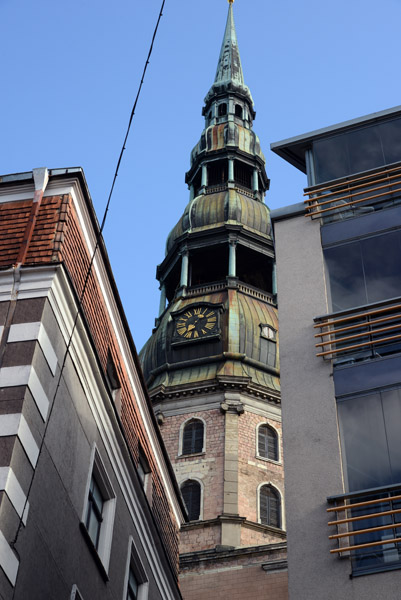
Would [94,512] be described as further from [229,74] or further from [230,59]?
[230,59]

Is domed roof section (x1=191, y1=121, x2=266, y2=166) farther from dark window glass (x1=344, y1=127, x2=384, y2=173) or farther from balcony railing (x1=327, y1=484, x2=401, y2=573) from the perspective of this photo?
balcony railing (x1=327, y1=484, x2=401, y2=573)

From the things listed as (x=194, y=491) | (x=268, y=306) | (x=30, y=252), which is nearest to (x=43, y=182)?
(x=30, y=252)

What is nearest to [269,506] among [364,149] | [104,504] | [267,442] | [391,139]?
[267,442]

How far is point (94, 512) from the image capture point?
53.4ft

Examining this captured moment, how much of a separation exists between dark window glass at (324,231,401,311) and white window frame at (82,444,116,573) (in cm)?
442

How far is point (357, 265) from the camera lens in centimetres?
1730

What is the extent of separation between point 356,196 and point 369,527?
6.46 metres

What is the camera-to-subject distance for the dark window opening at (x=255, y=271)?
62.4m

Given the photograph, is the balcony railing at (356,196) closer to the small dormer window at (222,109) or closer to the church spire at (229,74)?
the small dormer window at (222,109)

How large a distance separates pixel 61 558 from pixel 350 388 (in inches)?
189

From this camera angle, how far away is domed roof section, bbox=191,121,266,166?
6794 centimetres

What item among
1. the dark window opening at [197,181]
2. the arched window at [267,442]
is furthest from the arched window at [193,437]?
the dark window opening at [197,181]

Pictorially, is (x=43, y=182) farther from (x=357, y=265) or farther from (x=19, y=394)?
(x=357, y=265)

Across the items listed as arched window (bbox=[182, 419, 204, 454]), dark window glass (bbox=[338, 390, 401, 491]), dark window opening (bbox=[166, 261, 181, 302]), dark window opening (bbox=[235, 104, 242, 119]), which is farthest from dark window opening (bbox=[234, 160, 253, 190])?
dark window glass (bbox=[338, 390, 401, 491])
